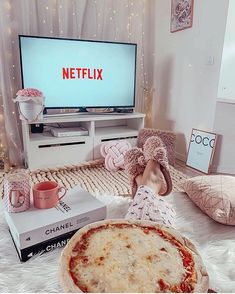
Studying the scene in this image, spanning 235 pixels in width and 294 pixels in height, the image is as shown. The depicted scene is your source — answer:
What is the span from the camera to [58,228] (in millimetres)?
843

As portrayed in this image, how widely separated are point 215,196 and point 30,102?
1433mm

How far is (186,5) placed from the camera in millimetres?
2168

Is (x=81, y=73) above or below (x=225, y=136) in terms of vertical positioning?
above

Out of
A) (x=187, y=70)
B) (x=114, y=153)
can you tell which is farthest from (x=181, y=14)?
(x=114, y=153)

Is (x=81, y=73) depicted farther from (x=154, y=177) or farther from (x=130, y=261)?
(x=130, y=261)

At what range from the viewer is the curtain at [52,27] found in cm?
204

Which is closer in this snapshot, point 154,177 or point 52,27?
point 154,177

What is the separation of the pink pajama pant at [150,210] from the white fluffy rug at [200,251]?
0.16 meters

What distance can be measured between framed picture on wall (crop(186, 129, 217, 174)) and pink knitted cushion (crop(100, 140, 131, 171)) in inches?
23.1

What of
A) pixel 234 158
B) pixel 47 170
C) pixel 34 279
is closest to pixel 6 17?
pixel 47 170

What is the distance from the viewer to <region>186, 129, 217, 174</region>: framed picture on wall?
204cm

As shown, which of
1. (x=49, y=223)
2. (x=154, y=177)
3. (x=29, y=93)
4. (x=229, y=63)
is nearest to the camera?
(x=49, y=223)

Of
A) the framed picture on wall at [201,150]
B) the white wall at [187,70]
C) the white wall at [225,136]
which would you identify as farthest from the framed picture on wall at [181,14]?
the framed picture on wall at [201,150]

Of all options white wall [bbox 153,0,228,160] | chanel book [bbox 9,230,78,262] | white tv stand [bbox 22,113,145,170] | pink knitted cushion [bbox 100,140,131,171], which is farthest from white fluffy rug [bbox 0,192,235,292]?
white wall [bbox 153,0,228,160]
